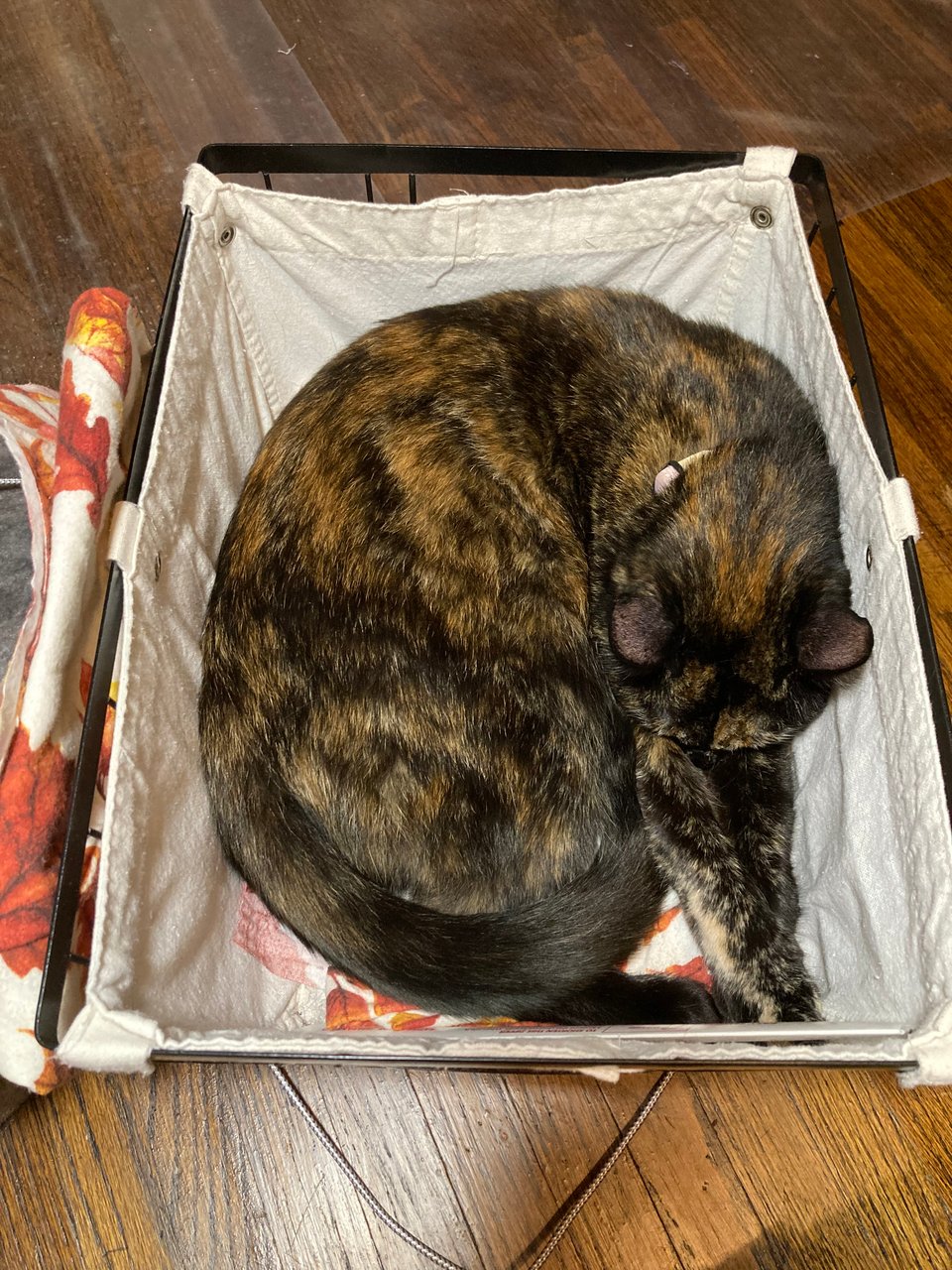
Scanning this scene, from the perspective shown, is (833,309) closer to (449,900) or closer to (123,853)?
(449,900)

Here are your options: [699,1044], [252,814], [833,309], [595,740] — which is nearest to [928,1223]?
[699,1044]

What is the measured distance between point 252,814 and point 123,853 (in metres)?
0.15

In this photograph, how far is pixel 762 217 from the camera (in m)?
1.24

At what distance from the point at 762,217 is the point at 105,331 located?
860 millimetres

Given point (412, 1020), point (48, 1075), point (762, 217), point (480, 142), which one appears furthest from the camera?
point (480, 142)

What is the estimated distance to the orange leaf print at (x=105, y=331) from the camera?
1102mm

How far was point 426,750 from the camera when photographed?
1000mm

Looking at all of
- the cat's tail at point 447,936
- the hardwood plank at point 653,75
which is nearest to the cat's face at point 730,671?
the cat's tail at point 447,936

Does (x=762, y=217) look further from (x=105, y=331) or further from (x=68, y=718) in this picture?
(x=68, y=718)

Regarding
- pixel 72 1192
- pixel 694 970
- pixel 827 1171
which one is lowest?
pixel 827 1171

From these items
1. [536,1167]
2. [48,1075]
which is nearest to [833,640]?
[536,1167]

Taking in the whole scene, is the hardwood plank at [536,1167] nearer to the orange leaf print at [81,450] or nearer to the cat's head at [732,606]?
the cat's head at [732,606]

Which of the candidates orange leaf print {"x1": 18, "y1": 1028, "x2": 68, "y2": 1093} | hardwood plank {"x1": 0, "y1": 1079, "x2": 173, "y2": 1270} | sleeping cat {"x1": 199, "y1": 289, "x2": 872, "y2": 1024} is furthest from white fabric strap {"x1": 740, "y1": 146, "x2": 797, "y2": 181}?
hardwood plank {"x1": 0, "y1": 1079, "x2": 173, "y2": 1270}

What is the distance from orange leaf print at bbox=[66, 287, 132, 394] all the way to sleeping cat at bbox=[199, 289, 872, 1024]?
0.63 ft
